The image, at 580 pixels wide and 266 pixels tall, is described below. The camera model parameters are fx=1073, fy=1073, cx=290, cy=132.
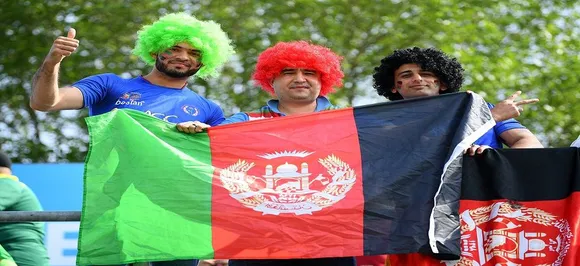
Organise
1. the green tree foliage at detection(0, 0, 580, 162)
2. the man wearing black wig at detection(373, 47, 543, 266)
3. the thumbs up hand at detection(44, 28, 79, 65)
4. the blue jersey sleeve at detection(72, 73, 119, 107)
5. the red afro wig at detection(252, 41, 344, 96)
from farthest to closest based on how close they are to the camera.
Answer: the green tree foliage at detection(0, 0, 580, 162) < the red afro wig at detection(252, 41, 344, 96) < the blue jersey sleeve at detection(72, 73, 119, 107) < the man wearing black wig at detection(373, 47, 543, 266) < the thumbs up hand at detection(44, 28, 79, 65)

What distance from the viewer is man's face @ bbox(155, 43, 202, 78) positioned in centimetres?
619

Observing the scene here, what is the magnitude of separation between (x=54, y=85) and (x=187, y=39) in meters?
0.96

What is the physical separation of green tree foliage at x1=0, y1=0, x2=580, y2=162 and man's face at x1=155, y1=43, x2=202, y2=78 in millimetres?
8396

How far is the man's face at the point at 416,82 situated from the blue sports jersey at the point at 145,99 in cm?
108

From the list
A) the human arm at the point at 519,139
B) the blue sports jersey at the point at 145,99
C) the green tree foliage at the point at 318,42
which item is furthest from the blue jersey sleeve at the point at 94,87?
the green tree foliage at the point at 318,42

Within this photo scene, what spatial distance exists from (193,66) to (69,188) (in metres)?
4.96

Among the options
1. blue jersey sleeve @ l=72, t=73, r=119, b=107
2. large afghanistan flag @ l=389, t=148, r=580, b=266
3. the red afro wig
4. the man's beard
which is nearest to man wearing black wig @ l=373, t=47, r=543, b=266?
large afghanistan flag @ l=389, t=148, r=580, b=266

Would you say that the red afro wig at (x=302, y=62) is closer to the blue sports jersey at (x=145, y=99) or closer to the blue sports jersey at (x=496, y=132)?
the blue sports jersey at (x=145, y=99)

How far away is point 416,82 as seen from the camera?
6.07 metres

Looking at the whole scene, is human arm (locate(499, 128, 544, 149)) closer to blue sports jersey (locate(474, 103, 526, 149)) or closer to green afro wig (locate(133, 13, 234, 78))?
blue sports jersey (locate(474, 103, 526, 149))

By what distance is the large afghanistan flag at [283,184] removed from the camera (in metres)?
5.38

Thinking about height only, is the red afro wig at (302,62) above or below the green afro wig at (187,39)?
below

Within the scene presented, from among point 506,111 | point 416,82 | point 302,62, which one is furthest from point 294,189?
point 506,111

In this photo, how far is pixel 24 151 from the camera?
15383mm
